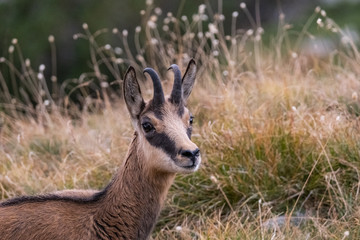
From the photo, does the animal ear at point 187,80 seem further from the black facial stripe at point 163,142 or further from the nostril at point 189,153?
the nostril at point 189,153

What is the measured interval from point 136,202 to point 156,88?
919 millimetres

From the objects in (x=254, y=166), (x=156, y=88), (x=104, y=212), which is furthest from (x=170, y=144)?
(x=254, y=166)

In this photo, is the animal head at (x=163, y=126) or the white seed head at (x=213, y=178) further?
the white seed head at (x=213, y=178)

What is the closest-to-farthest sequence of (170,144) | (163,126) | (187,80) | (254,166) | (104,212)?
(170,144) < (163,126) < (104,212) < (187,80) < (254,166)

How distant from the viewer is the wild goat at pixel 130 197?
642cm

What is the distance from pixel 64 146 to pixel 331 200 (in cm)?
338

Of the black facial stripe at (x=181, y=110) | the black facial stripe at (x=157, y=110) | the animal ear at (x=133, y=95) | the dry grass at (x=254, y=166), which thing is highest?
the animal ear at (x=133, y=95)

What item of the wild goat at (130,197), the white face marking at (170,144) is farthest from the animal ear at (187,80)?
the white face marking at (170,144)

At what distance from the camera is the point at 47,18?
26.2 m

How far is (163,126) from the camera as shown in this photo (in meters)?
6.50

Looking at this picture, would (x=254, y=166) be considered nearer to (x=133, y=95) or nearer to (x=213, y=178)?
(x=213, y=178)

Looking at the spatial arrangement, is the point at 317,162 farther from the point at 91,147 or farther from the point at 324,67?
the point at 324,67

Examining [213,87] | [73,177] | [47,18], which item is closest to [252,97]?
[213,87]

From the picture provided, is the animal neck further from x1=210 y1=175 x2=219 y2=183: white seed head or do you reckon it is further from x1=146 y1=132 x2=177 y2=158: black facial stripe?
x1=210 y1=175 x2=219 y2=183: white seed head
